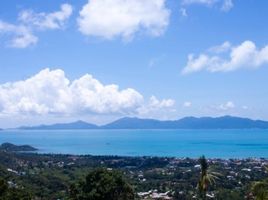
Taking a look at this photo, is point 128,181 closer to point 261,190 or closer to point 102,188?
point 102,188

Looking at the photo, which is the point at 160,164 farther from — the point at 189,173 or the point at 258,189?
the point at 258,189

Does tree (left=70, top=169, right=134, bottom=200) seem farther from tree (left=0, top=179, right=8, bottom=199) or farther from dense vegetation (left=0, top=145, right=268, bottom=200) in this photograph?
tree (left=0, top=179, right=8, bottom=199)

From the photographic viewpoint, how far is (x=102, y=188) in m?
33.2

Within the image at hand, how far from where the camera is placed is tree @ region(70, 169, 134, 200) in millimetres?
33184

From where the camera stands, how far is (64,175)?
96.8 meters

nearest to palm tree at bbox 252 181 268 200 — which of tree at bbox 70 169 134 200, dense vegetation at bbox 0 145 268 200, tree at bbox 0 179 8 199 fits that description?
dense vegetation at bbox 0 145 268 200

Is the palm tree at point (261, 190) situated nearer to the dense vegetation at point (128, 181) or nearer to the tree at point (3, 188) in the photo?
the dense vegetation at point (128, 181)

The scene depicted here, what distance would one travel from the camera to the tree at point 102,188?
33.2 m

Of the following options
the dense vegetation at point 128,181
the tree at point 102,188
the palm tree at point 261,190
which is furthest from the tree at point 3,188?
the palm tree at point 261,190

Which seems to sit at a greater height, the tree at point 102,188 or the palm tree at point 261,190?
the palm tree at point 261,190

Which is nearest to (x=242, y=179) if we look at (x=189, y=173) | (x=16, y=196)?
(x=189, y=173)

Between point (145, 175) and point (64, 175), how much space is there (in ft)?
56.1

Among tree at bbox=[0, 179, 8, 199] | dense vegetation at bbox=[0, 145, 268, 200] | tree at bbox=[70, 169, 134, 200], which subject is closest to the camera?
tree at bbox=[0, 179, 8, 199]

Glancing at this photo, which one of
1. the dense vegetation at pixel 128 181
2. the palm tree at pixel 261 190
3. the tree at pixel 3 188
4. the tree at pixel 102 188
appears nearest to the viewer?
the palm tree at pixel 261 190
